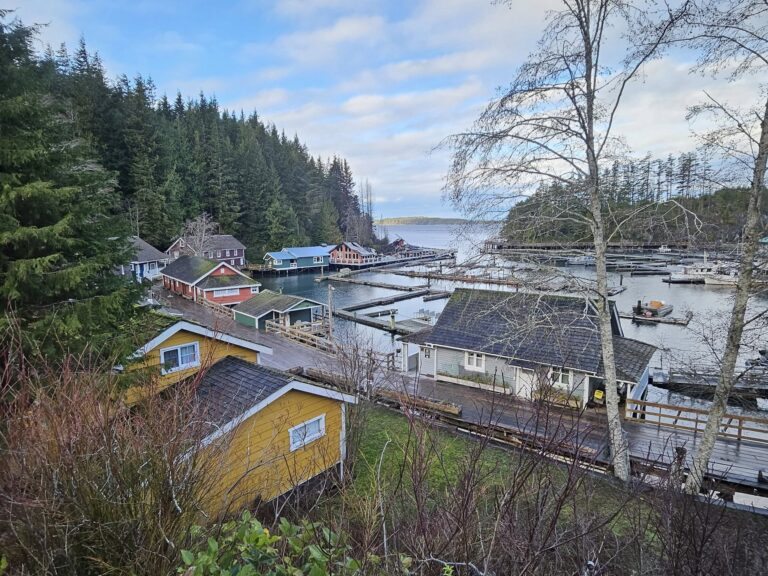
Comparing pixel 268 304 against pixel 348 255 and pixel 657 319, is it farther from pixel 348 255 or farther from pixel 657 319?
pixel 348 255

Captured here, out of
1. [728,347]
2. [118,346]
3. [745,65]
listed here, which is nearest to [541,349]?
[728,347]

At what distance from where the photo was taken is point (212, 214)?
2404 inches

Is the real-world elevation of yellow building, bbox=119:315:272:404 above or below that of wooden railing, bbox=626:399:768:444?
above

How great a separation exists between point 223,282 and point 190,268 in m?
3.62

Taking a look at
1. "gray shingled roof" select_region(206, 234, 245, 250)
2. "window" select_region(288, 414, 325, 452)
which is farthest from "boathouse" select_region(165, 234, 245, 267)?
"window" select_region(288, 414, 325, 452)

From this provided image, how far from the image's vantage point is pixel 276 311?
25.8 m

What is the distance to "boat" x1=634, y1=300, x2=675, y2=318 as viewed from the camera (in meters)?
31.2

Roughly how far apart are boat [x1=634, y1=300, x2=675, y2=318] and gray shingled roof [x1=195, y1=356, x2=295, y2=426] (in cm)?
3173

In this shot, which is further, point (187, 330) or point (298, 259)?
point (298, 259)

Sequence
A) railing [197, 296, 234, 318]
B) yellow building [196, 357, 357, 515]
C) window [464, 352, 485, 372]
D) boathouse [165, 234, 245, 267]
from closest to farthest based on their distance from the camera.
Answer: yellow building [196, 357, 357, 515] → window [464, 352, 485, 372] → railing [197, 296, 234, 318] → boathouse [165, 234, 245, 267]

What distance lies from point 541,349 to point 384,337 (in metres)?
15.9

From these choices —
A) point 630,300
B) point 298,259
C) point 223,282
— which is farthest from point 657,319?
point 298,259

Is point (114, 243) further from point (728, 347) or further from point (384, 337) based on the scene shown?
point (384, 337)

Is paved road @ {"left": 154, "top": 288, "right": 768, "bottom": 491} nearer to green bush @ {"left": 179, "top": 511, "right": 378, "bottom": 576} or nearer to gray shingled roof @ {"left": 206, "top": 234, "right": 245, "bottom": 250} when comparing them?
green bush @ {"left": 179, "top": 511, "right": 378, "bottom": 576}
